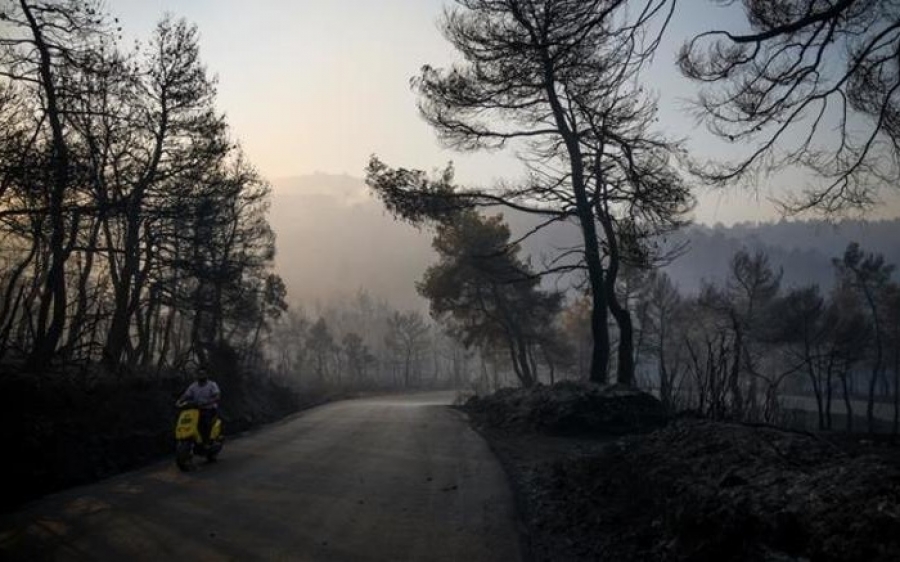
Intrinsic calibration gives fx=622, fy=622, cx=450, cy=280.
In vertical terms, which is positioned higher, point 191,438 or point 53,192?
point 53,192

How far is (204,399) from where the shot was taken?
40.0 feet

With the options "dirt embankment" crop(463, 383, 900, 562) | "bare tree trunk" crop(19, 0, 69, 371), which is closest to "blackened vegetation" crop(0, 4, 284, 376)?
"bare tree trunk" crop(19, 0, 69, 371)

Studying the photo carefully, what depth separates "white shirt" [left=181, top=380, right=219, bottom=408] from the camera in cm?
1208

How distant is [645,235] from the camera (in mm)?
15812

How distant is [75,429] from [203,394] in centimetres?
220

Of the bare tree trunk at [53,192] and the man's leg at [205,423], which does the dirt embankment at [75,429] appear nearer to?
the bare tree trunk at [53,192]

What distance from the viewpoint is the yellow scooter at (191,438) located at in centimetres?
1101

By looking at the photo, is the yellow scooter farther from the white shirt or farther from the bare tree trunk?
the bare tree trunk

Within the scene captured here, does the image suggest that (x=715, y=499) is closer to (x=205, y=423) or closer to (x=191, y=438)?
(x=191, y=438)

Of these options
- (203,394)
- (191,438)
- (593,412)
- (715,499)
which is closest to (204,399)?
(203,394)

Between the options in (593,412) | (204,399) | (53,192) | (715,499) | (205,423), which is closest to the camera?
(715,499)

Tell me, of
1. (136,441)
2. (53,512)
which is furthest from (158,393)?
(53,512)

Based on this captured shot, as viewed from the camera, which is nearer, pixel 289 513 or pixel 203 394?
pixel 289 513

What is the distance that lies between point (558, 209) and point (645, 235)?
231 cm
